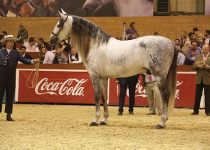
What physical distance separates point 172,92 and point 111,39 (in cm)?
184

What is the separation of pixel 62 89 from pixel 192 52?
460 centimetres

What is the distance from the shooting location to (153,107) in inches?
637

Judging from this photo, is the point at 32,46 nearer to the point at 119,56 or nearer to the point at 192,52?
the point at 192,52

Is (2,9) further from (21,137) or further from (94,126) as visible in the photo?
(21,137)

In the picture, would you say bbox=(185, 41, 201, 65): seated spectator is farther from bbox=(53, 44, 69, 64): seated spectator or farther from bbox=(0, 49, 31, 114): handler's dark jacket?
bbox=(0, 49, 31, 114): handler's dark jacket


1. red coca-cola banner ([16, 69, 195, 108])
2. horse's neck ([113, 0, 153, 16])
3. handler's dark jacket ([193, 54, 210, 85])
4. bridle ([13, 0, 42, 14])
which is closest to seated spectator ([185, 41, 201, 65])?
red coca-cola banner ([16, 69, 195, 108])

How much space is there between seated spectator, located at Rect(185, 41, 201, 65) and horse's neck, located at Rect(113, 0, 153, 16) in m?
8.25

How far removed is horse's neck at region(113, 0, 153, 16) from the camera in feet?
89.1

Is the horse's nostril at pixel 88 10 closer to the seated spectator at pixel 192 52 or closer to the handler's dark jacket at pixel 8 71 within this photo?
the seated spectator at pixel 192 52

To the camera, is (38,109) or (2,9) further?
(2,9)

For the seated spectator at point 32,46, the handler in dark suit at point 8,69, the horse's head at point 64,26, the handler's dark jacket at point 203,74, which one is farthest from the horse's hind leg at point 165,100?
the seated spectator at point 32,46

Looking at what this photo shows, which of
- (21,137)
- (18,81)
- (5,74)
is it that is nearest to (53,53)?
(18,81)

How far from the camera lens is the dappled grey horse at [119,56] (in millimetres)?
12391

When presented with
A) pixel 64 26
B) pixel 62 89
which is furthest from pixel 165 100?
pixel 62 89
